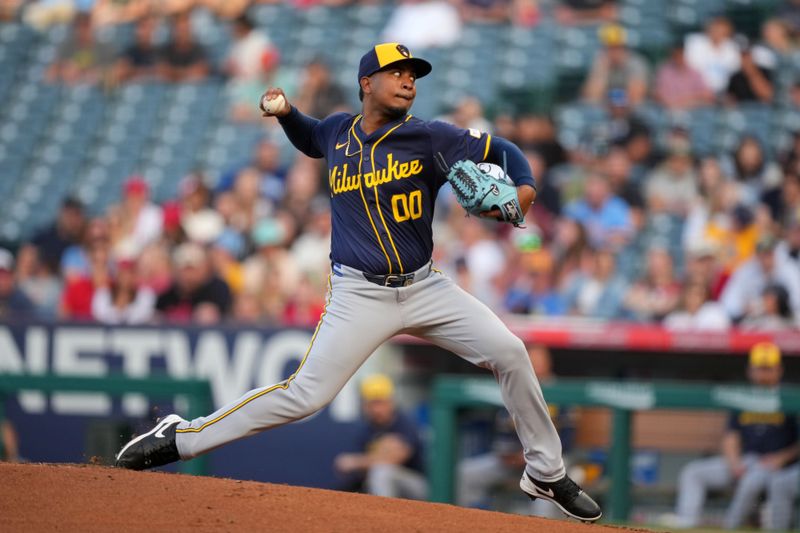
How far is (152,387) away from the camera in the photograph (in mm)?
7262

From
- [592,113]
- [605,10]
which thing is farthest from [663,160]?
[605,10]

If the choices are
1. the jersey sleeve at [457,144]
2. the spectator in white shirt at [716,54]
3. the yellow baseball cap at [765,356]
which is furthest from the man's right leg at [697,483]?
the spectator in white shirt at [716,54]

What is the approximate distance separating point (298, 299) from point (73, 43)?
6.74 metres

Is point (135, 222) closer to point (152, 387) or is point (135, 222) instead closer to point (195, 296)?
point (195, 296)

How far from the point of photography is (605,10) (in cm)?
1155

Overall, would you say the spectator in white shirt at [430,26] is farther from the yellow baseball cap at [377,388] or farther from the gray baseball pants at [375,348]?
the gray baseball pants at [375,348]

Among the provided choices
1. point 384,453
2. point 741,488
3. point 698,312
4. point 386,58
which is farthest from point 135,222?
point 386,58

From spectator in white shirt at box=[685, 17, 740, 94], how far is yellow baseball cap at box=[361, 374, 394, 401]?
14.4ft

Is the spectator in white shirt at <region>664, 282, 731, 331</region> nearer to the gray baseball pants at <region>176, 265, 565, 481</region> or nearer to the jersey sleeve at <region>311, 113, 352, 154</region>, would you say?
the gray baseball pants at <region>176, 265, 565, 481</region>

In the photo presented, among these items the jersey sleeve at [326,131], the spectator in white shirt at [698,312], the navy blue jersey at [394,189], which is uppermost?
the jersey sleeve at [326,131]

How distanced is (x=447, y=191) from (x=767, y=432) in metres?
4.12

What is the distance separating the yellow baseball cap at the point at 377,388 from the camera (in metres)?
7.75

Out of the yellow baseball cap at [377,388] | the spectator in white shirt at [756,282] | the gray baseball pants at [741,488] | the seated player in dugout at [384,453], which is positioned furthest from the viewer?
the spectator in white shirt at [756,282]

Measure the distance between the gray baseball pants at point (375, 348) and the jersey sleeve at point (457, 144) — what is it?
446mm
